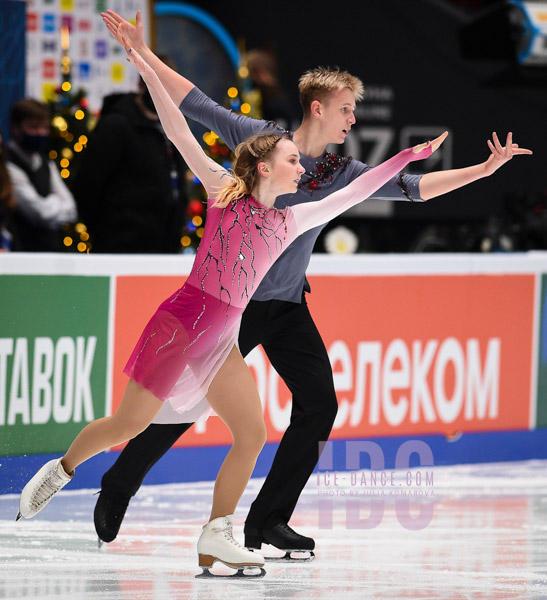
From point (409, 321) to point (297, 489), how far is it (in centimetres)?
217

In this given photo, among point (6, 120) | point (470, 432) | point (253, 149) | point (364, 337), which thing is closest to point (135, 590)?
point (253, 149)

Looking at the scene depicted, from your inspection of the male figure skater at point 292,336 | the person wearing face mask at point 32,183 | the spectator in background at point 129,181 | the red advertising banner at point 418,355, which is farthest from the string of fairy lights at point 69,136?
the male figure skater at point 292,336

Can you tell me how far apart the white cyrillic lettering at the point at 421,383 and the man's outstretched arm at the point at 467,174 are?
207 centimetres

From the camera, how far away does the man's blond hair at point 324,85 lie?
4.68 metres

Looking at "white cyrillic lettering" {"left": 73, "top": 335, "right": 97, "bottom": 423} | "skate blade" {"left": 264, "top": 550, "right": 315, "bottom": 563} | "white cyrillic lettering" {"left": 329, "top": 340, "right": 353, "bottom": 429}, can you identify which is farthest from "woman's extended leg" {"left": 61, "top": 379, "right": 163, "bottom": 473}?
"white cyrillic lettering" {"left": 329, "top": 340, "right": 353, "bottom": 429}

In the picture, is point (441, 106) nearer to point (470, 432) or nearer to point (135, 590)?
point (470, 432)

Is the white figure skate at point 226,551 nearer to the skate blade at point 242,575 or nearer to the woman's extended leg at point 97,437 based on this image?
the skate blade at point 242,575

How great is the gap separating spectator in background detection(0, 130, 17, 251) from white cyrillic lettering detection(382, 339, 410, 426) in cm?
205

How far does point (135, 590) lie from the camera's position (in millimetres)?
4180

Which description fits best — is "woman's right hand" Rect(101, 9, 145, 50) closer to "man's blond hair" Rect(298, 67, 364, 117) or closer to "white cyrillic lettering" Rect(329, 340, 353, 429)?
"man's blond hair" Rect(298, 67, 364, 117)

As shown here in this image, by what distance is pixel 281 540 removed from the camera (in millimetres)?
4629

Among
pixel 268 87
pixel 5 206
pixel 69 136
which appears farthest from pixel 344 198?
pixel 268 87

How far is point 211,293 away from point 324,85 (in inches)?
36.3

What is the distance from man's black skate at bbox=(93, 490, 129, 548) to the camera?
15.2ft
